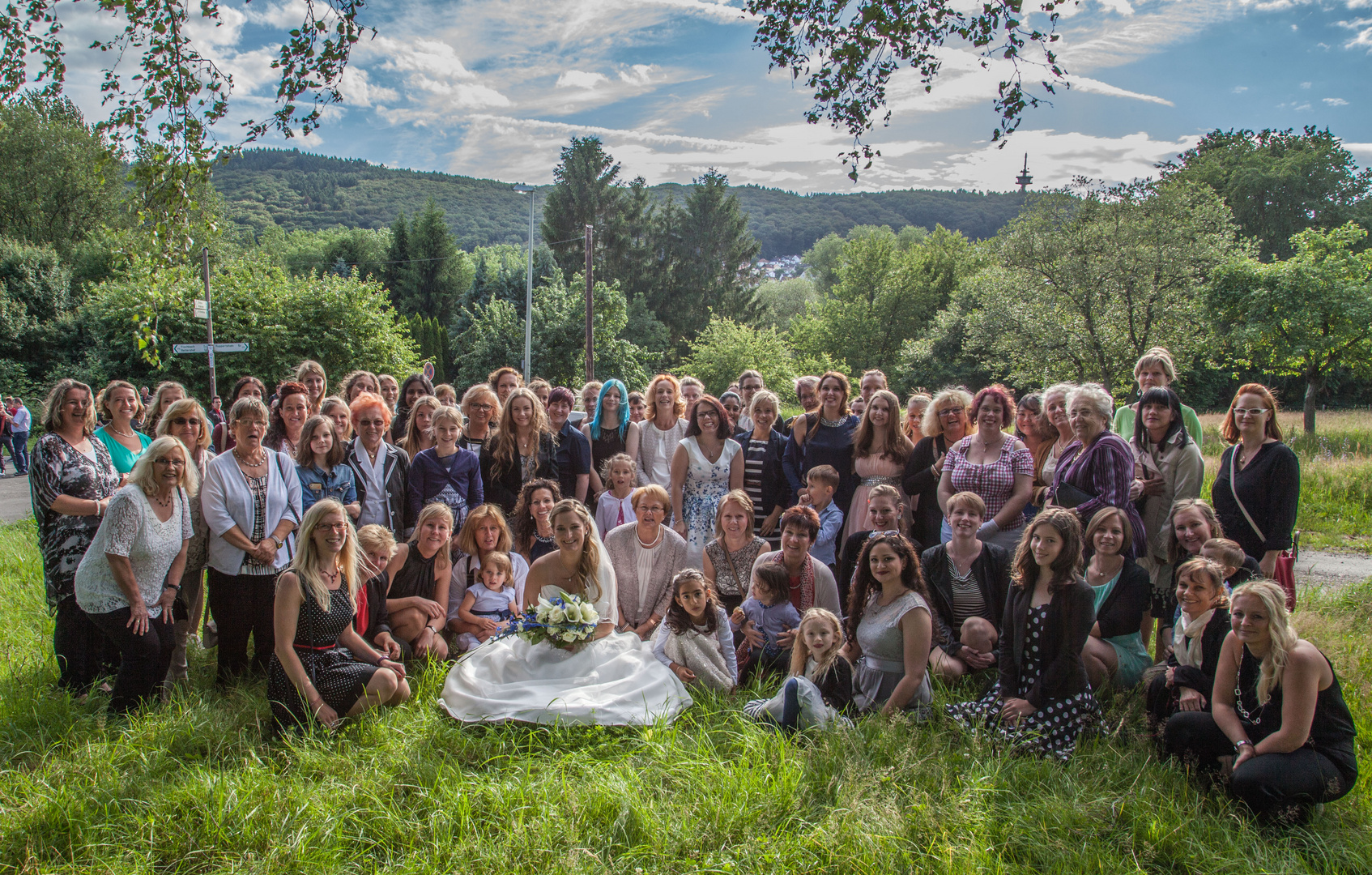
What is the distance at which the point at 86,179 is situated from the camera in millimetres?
32438

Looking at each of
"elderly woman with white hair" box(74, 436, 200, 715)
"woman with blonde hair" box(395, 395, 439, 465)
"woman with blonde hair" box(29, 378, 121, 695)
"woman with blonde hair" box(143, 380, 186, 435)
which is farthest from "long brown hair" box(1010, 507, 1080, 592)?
"woman with blonde hair" box(143, 380, 186, 435)

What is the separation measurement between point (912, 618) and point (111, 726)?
177 inches

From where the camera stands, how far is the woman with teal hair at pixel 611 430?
6.84m

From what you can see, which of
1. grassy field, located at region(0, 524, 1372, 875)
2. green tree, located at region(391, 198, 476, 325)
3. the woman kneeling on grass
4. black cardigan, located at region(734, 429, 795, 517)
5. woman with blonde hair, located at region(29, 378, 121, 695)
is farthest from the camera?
green tree, located at region(391, 198, 476, 325)

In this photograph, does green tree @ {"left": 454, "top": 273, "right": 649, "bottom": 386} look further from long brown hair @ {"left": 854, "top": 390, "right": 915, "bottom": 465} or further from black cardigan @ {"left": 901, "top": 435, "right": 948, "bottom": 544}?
black cardigan @ {"left": 901, "top": 435, "right": 948, "bottom": 544}

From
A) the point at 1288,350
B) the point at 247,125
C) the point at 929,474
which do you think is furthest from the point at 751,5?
the point at 1288,350

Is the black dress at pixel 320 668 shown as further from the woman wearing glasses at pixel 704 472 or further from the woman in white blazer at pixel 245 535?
the woman wearing glasses at pixel 704 472

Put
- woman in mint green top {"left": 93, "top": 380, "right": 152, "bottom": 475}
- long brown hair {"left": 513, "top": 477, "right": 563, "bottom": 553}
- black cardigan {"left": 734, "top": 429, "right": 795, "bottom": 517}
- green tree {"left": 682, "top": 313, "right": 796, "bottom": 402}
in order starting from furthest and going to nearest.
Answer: green tree {"left": 682, "top": 313, "right": 796, "bottom": 402} → black cardigan {"left": 734, "top": 429, "right": 795, "bottom": 517} → long brown hair {"left": 513, "top": 477, "right": 563, "bottom": 553} → woman in mint green top {"left": 93, "top": 380, "right": 152, "bottom": 475}

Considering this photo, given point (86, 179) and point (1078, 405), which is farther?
Result: point (86, 179)

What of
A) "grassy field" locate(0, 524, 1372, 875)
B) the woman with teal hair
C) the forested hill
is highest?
the forested hill

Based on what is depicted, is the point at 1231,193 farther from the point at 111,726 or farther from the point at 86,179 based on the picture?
the point at 86,179

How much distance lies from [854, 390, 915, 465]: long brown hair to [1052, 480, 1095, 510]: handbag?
3.87 ft

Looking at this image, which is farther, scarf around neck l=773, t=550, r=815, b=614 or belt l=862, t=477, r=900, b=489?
belt l=862, t=477, r=900, b=489

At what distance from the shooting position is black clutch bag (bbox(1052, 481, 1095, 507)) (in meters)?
4.95
